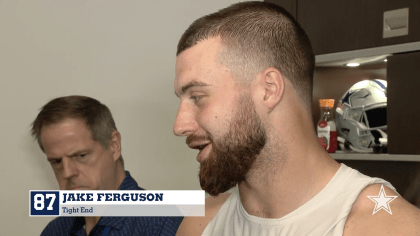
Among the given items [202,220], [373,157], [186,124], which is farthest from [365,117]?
[186,124]

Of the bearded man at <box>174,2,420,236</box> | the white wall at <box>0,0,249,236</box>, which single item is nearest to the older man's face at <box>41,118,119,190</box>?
the white wall at <box>0,0,249,236</box>

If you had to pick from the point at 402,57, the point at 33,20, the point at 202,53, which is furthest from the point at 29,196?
the point at 402,57

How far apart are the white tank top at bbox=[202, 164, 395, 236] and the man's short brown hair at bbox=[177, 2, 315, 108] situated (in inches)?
8.4

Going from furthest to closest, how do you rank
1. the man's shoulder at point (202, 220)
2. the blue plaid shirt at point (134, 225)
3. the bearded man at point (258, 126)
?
1. the blue plaid shirt at point (134, 225)
2. the man's shoulder at point (202, 220)
3. the bearded man at point (258, 126)

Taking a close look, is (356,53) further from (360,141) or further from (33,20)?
(33,20)

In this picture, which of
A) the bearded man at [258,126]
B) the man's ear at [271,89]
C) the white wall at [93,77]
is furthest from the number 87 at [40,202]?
the man's ear at [271,89]

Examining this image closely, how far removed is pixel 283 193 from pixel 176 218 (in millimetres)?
771

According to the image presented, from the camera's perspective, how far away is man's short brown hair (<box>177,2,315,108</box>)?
1047 mm

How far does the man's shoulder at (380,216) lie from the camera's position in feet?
2.80

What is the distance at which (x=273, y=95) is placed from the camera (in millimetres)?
1021

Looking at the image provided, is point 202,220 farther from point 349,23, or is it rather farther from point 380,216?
point 349,23

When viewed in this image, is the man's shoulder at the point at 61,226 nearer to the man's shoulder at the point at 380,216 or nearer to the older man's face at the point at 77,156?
the older man's face at the point at 77,156

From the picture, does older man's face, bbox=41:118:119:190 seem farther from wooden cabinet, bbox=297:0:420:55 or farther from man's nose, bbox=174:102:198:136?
wooden cabinet, bbox=297:0:420:55

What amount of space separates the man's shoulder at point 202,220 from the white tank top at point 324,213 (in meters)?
0.16
